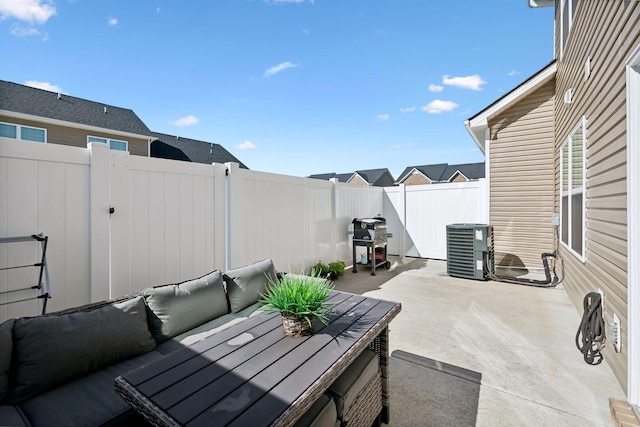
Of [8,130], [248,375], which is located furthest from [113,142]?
[248,375]

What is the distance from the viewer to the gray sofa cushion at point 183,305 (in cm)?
219

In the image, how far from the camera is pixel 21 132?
902 cm

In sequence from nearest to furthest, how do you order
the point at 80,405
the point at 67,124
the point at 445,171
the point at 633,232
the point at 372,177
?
the point at 80,405 < the point at 633,232 < the point at 67,124 < the point at 372,177 < the point at 445,171

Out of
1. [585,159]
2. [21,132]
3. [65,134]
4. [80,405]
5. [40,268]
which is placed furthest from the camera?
[65,134]

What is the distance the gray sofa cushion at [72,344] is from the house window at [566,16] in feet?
20.0

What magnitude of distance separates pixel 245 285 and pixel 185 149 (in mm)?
12696

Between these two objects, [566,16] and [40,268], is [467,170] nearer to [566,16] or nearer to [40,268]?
[566,16]

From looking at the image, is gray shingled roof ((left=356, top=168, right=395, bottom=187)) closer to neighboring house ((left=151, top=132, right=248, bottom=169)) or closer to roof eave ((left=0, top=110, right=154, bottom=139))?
neighboring house ((left=151, top=132, right=248, bottom=169))

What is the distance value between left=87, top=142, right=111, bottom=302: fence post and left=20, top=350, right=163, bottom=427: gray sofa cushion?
1276mm

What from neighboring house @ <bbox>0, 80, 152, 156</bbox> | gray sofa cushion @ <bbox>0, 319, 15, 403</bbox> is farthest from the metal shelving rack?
neighboring house @ <bbox>0, 80, 152, 156</bbox>

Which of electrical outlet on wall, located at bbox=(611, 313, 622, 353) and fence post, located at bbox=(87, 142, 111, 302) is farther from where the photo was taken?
fence post, located at bbox=(87, 142, 111, 302)

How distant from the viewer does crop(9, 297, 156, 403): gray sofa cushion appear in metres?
1.53

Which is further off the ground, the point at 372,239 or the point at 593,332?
the point at 372,239

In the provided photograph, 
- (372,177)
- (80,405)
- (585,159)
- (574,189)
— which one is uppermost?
(372,177)
